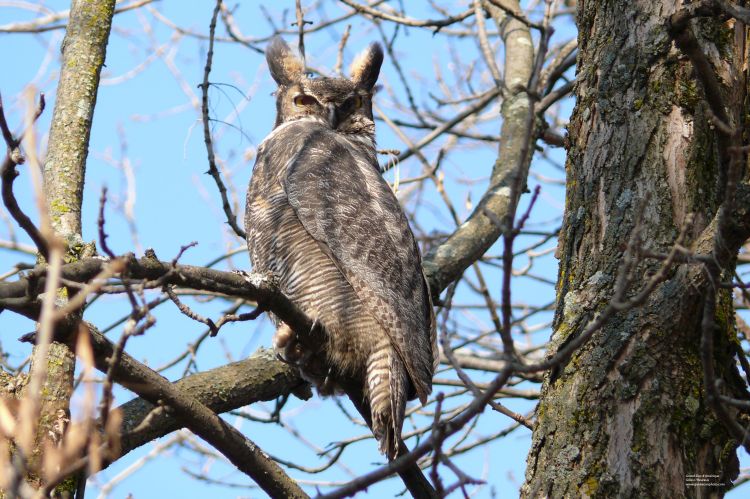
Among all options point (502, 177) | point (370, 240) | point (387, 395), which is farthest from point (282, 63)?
point (387, 395)

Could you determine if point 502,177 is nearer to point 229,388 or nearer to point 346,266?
point 346,266

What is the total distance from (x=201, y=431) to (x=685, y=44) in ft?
5.73

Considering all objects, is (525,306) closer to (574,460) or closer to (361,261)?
(361,261)

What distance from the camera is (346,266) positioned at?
391cm

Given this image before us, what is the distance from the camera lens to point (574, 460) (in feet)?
7.93

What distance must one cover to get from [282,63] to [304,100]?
0.51 meters

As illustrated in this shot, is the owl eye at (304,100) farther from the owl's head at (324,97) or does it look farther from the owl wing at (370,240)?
the owl wing at (370,240)

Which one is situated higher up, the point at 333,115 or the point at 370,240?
the point at 333,115

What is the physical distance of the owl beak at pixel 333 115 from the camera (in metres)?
5.26

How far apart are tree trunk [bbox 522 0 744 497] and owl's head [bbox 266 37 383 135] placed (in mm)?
2452

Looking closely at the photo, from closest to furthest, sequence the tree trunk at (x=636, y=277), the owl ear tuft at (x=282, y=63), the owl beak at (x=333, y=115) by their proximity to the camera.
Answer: the tree trunk at (x=636, y=277) < the owl beak at (x=333, y=115) < the owl ear tuft at (x=282, y=63)

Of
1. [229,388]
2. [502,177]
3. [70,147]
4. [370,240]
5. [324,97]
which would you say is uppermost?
[324,97]

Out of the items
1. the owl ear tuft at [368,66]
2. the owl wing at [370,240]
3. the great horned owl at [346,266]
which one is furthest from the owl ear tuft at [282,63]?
the owl wing at [370,240]

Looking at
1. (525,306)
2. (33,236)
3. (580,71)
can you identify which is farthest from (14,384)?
(525,306)
